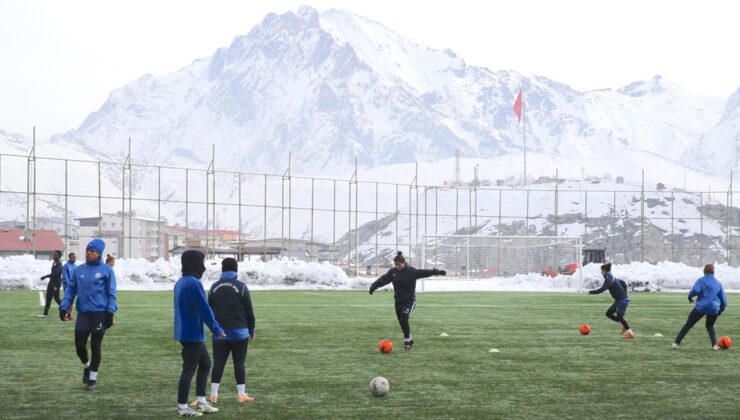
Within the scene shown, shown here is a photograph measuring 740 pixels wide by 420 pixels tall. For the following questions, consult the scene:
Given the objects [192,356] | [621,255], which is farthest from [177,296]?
[621,255]

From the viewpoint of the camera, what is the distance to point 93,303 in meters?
14.0

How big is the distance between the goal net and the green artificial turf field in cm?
3336

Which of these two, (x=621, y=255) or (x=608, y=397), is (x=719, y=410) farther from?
(x=621, y=255)

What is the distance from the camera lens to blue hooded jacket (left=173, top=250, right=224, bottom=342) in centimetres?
1181

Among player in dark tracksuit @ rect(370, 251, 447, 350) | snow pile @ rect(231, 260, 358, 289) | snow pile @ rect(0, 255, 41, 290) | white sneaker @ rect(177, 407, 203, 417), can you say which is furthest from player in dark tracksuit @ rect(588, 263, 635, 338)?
snow pile @ rect(0, 255, 41, 290)

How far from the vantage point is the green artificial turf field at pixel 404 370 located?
42.1 feet

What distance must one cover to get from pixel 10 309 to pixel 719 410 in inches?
897

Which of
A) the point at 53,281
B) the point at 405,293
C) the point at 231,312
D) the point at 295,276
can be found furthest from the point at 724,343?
the point at 295,276

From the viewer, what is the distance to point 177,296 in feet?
39.2

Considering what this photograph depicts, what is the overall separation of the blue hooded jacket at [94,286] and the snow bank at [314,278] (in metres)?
32.7

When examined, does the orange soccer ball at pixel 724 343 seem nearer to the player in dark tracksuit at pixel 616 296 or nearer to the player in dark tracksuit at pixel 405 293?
the player in dark tracksuit at pixel 616 296

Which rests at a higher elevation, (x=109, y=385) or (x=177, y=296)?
(x=177, y=296)

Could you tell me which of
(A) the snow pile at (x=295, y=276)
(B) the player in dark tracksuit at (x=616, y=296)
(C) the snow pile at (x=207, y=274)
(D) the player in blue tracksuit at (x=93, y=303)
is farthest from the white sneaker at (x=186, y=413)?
(A) the snow pile at (x=295, y=276)

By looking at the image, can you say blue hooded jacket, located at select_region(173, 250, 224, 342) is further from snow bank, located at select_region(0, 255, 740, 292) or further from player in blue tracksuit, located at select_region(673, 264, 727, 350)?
→ snow bank, located at select_region(0, 255, 740, 292)
